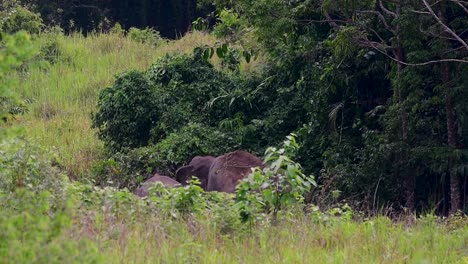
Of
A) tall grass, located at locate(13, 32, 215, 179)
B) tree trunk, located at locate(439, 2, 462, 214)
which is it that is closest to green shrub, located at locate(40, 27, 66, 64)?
tall grass, located at locate(13, 32, 215, 179)

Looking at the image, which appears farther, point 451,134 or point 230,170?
point 230,170

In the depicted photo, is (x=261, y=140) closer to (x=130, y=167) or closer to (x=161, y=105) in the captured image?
(x=161, y=105)

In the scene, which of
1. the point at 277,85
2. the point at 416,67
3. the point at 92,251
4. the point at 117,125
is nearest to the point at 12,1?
the point at 117,125

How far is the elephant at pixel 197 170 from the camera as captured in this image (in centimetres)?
1191

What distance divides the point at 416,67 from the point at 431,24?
24.3 inches

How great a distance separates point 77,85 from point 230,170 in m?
7.74

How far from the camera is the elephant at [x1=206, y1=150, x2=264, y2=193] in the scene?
11117mm

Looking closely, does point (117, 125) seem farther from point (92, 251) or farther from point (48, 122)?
point (92, 251)

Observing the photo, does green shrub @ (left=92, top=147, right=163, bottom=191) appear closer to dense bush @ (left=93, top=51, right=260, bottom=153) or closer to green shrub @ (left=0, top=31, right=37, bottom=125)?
dense bush @ (left=93, top=51, right=260, bottom=153)

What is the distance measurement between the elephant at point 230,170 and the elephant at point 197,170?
389mm

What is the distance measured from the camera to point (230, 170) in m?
11.2

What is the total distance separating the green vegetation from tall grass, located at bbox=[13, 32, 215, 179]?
0.18ft

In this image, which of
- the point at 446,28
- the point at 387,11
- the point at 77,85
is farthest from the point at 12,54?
the point at 77,85

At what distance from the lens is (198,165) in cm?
1203
